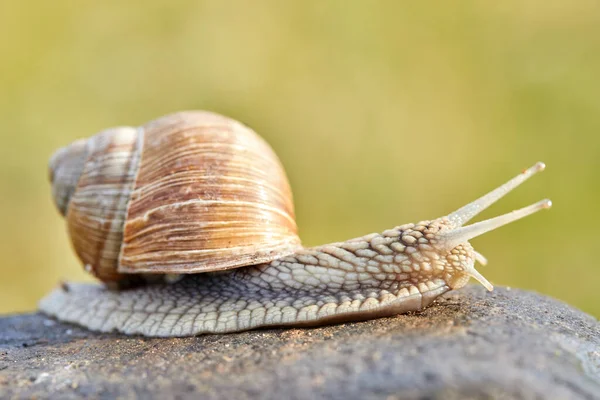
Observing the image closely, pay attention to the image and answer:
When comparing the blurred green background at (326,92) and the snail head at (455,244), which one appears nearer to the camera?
the snail head at (455,244)

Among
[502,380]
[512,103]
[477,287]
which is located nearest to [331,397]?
[502,380]

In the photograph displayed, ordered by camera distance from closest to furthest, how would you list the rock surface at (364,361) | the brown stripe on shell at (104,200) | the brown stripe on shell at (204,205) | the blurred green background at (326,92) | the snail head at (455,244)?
the rock surface at (364,361) < the snail head at (455,244) < the brown stripe on shell at (204,205) < the brown stripe on shell at (104,200) < the blurred green background at (326,92)

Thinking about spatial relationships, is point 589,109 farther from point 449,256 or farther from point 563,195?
point 449,256

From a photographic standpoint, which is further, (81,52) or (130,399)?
(81,52)

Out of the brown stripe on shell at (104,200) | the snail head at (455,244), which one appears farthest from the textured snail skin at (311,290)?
the brown stripe on shell at (104,200)

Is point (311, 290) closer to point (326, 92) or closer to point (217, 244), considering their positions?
point (217, 244)

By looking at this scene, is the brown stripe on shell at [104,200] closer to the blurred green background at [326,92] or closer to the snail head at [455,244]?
the snail head at [455,244]
